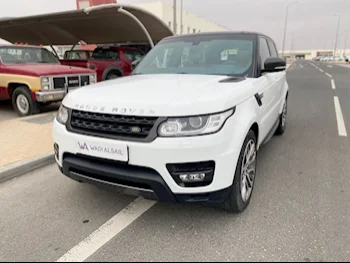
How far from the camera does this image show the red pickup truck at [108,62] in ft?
33.0

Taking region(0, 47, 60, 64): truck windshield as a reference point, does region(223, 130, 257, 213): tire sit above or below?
below

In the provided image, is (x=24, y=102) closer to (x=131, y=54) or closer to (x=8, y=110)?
(x=8, y=110)

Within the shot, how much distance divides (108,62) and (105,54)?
622 mm

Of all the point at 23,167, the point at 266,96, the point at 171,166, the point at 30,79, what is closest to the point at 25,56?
the point at 30,79

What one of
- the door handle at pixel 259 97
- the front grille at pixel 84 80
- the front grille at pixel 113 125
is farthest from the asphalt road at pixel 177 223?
the front grille at pixel 84 80

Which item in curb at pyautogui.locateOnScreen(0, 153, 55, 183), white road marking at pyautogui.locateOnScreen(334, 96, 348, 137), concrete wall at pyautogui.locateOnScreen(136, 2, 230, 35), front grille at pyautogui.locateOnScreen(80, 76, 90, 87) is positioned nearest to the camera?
curb at pyautogui.locateOnScreen(0, 153, 55, 183)

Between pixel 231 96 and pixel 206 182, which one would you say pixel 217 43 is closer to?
pixel 231 96

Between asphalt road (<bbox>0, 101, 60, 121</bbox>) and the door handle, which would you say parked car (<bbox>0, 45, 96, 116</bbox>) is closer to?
asphalt road (<bbox>0, 101, 60, 121</bbox>)

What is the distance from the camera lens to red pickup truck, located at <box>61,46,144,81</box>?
33.0 feet

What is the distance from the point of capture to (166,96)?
2480 mm

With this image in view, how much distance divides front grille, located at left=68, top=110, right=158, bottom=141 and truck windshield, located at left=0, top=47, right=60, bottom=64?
20.6 feet

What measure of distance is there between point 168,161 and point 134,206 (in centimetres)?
106

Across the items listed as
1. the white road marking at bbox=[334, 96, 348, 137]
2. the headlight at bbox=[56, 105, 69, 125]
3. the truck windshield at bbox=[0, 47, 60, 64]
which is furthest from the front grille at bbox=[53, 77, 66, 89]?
the white road marking at bbox=[334, 96, 348, 137]

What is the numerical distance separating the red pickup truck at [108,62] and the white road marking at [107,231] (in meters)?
7.71
